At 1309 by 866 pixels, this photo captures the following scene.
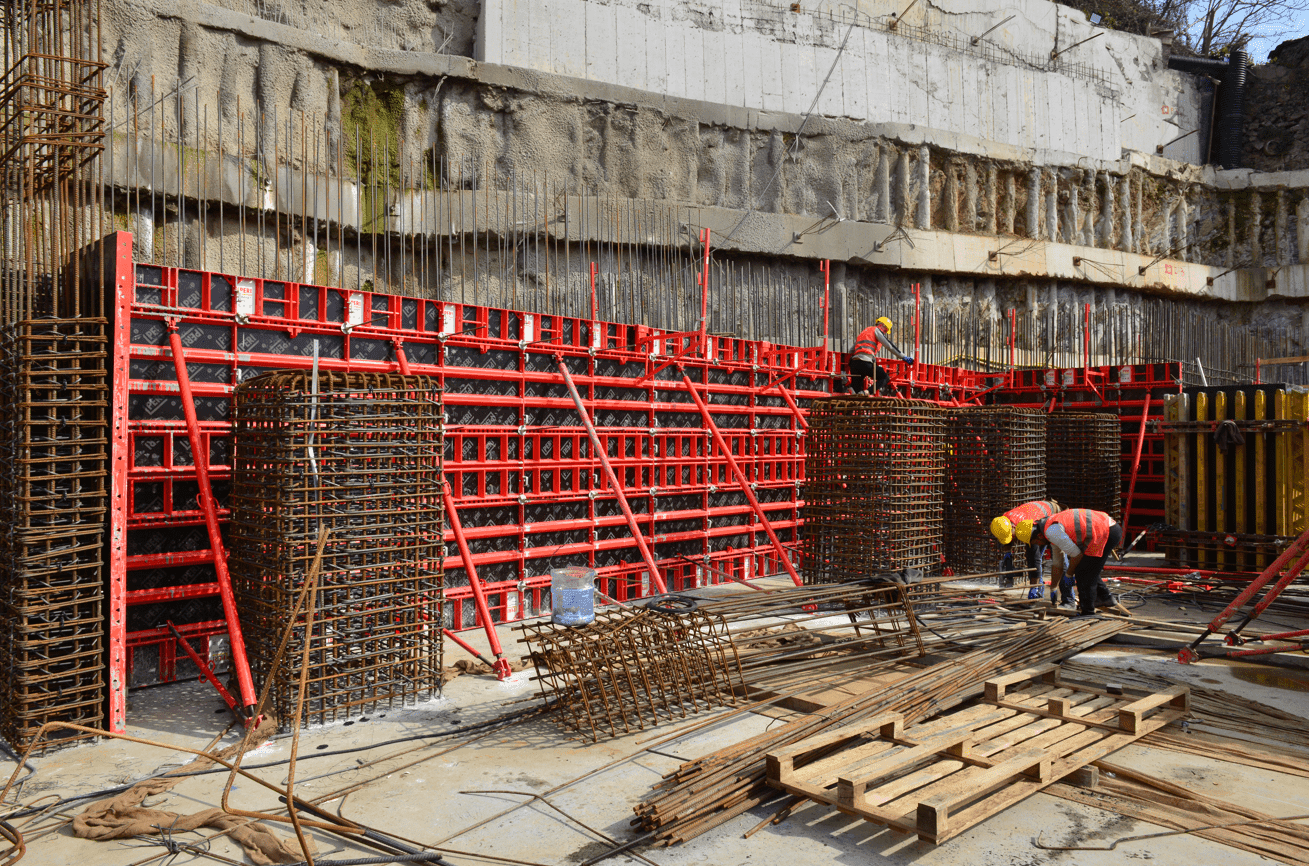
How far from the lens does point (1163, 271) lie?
24.8 m

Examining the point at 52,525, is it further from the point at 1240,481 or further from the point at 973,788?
the point at 1240,481

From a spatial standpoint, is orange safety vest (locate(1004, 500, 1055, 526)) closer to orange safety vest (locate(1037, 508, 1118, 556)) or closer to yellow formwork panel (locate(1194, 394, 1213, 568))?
orange safety vest (locate(1037, 508, 1118, 556))

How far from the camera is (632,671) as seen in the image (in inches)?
250

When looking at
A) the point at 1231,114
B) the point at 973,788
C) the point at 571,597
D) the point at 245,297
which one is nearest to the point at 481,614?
the point at 571,597

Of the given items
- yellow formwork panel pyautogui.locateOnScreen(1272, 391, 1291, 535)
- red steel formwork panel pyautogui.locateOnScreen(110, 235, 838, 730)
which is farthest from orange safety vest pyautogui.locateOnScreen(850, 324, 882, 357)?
yellow formwork panel pyautogui.locateOnScreen(1272, 391, 1291, 535)

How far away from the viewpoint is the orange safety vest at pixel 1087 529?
8.38 meters

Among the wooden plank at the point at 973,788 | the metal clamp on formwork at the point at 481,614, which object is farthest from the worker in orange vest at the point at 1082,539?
the metal clamp on formwork at the point at 481,614

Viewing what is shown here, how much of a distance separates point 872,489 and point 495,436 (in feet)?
13.8

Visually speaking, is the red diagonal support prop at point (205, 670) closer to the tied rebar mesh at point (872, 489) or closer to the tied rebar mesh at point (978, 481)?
the tied rebar mesh at point (872, 489)

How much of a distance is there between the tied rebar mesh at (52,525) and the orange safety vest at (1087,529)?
8.29 metres

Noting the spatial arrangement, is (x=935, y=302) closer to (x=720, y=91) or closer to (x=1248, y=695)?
(x=720, y=91)

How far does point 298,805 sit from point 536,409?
17.9 feet

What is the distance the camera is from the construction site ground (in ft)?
13.4

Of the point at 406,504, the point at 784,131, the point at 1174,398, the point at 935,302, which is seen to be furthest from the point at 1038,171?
the point at 406,504
